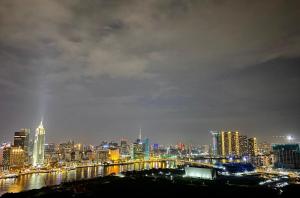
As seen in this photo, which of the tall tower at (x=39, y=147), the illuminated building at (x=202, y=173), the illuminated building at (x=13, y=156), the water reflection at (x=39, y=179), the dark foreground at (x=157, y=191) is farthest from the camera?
the tall tower at (x=39, y=147)

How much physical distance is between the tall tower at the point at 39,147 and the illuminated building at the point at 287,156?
53.3 m

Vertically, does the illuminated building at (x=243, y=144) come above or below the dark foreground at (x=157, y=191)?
above

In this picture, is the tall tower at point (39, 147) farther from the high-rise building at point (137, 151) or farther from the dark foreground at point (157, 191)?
the dark foreground at point (157, 191)

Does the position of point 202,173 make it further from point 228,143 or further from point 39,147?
point 228,143

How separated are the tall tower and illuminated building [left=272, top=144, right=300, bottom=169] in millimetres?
53349

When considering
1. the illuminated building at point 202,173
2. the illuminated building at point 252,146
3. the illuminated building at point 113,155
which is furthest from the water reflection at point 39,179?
the illuminated building at point 252,146

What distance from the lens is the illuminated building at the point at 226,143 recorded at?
99.9 meters

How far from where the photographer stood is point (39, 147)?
79750 mm

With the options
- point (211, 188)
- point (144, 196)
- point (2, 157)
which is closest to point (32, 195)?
point (144, 196)

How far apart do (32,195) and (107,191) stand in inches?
252

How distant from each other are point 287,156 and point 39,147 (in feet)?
208

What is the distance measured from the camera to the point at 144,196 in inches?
930

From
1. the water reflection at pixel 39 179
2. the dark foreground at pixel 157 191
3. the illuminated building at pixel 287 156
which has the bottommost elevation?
the water reflection at pixel 39 179

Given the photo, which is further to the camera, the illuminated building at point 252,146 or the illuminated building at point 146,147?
the illuminated building at point 146,147
